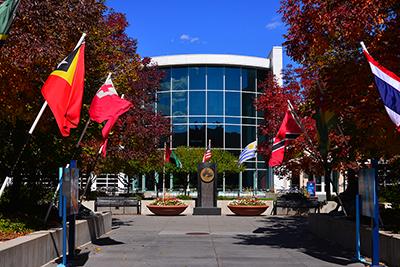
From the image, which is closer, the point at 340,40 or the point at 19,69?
the point at 19,69

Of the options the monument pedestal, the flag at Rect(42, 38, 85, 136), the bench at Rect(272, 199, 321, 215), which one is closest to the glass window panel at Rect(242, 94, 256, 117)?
the bench at Rect(272, 199, 321, 215)

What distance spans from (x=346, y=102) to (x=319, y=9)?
6.72ft

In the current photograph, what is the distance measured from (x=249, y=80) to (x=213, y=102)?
4.47 metres

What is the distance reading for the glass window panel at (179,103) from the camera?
53438 millimetres

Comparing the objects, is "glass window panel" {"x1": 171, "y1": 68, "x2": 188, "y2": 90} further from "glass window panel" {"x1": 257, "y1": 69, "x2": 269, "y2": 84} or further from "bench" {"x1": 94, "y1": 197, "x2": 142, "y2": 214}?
"bench" {"x1": 94, "y1": 197, "x2": 142, "y2": 214}

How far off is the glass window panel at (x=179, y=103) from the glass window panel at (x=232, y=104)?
411 centimetres

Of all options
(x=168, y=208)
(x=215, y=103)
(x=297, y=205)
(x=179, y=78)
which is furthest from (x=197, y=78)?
(x=168, y=208)

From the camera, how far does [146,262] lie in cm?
1102

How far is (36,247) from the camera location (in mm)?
9945

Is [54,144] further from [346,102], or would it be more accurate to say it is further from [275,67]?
[275,67]

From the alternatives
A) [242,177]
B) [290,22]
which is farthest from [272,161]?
[242,177]

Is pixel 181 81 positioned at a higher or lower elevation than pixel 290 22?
higher

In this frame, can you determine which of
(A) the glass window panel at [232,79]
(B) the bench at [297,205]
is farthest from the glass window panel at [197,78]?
(B) the bench at [297,205]

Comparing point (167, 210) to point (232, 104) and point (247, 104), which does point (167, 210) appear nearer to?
point (232, 104)
